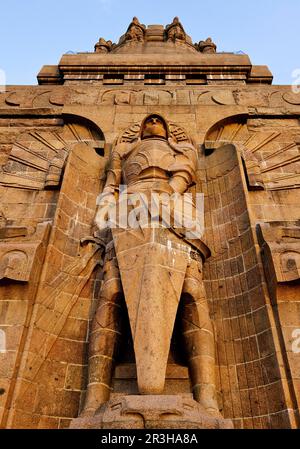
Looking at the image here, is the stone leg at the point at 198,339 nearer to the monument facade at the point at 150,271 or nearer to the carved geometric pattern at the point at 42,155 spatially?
the monument facade at the point at 150,271

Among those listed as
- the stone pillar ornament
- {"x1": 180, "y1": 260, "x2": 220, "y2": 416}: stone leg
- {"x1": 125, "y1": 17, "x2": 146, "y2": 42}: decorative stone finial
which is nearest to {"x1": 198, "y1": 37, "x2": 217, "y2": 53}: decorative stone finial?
{"x1": 125, "y1": 17, "x2": 146, "y2": 42}: decorative stone finial

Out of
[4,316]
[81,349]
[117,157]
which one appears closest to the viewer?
[4,316]

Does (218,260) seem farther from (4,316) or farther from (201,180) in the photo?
(4,316)

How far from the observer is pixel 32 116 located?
9.96 meters

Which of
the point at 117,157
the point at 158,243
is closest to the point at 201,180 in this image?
the point at 117,157

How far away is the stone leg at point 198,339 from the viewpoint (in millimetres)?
4672

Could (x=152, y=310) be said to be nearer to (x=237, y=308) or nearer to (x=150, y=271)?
(x=150, y=271)

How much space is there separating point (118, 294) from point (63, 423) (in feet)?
5.99

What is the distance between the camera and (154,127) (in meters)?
7.73

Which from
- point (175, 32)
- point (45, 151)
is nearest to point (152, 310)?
point (45, 151)

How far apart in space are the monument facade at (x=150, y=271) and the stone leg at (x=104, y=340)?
2 centimetres

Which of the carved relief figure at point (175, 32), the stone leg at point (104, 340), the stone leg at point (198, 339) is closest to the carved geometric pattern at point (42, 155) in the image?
the stone leg at point (104, 340)

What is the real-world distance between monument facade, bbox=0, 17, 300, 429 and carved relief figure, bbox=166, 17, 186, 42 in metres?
8.17

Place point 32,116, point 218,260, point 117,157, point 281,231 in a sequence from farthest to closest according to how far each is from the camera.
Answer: point 32,116
point 117,157
point 218,260
point 281,231
